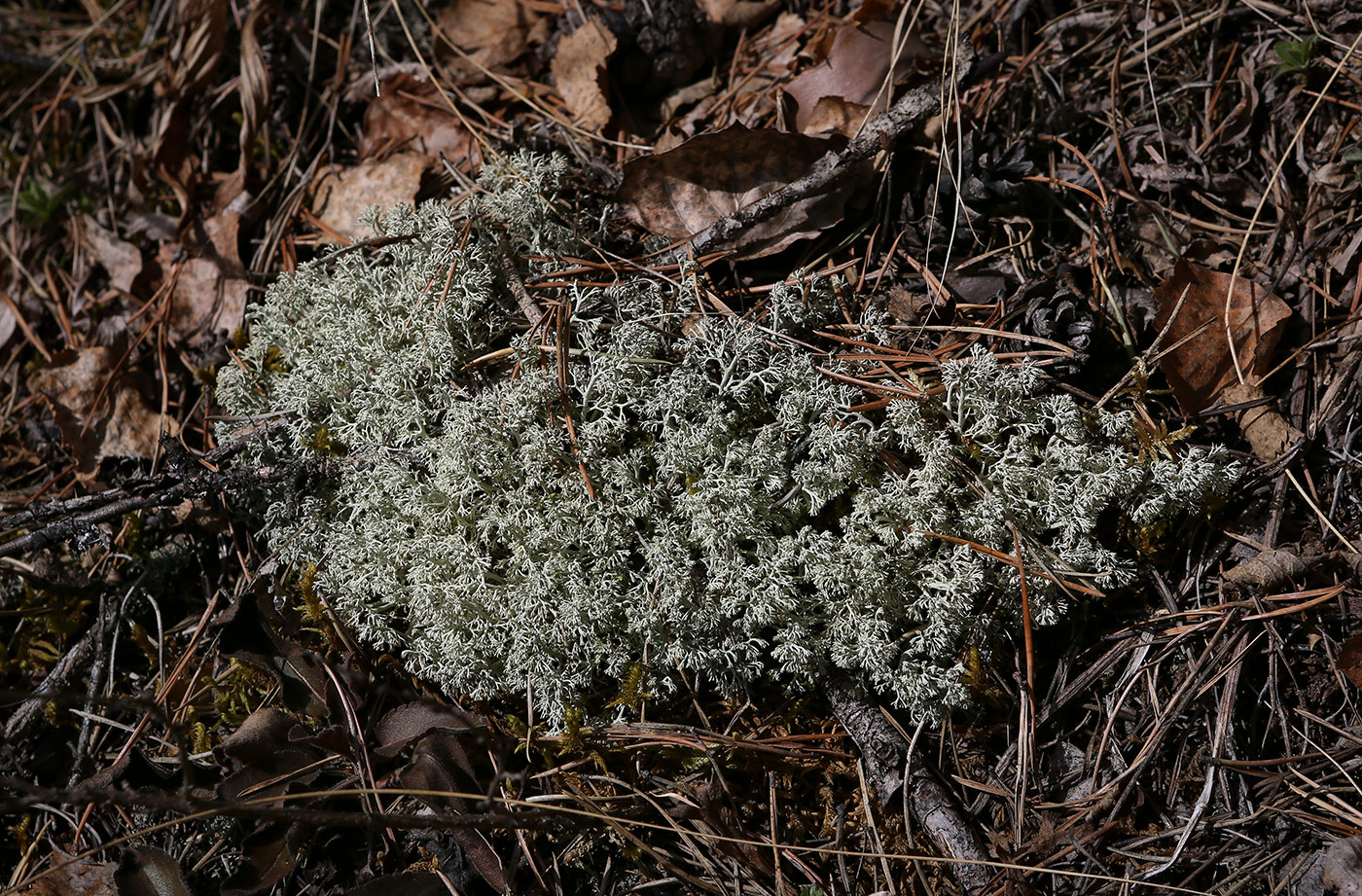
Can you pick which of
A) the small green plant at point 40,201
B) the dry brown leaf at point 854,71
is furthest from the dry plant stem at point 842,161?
the small green plant at point 40,201

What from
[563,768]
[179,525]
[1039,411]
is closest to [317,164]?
[179,525]

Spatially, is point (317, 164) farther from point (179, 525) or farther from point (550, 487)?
point (550, 487)

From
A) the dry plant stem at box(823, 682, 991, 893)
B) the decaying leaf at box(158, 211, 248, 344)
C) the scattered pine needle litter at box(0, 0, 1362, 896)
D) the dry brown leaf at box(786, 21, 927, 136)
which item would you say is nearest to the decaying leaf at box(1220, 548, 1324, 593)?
the scattered pine needle litter at box(0, 0, 1362, 896)

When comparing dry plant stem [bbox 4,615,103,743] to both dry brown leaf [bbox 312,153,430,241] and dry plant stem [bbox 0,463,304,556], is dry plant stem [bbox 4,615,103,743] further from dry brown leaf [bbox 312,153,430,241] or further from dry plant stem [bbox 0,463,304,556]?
dry brown leaf [bbox 312,153,430,241]

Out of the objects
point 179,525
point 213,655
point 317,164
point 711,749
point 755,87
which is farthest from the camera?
point 317,164

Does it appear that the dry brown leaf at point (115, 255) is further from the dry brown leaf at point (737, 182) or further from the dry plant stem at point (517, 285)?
the dry brown leaf at point (737, 182)

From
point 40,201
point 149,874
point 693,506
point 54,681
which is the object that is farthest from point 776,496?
point 40,201
